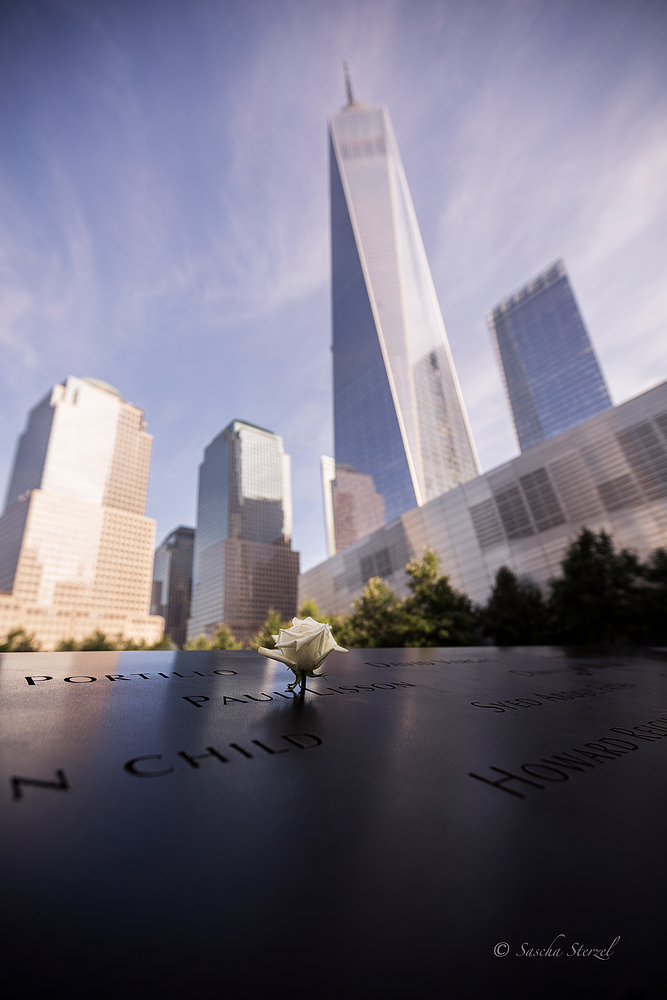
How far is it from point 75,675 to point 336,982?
11.0ft

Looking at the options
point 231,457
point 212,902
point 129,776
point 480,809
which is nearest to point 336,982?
point 212,902

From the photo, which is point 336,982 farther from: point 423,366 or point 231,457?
point 231,457

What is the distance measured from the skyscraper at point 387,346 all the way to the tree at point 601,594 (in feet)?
242

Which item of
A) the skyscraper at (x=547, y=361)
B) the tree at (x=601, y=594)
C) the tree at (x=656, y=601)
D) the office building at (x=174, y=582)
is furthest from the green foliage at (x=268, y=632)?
the office building at (x=174, y=582)

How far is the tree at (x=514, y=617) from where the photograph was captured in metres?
23.5

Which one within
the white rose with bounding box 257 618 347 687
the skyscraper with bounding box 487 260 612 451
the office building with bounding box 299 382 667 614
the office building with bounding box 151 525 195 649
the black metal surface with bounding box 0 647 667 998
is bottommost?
the black metal surface with bounding box 0 647 667 998

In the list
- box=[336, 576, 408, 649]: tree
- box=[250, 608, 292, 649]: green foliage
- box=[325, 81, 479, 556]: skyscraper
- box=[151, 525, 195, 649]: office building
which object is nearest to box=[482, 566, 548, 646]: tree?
box=[336, 576, 408, 649]: tree

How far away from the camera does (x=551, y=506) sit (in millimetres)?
26891

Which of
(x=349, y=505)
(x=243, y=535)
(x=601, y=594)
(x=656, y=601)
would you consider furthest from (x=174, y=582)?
(x=656, y=601)

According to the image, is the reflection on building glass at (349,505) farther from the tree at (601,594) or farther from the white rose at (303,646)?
the white rose at (303,646)

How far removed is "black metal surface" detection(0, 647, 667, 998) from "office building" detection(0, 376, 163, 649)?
105268 millimetres

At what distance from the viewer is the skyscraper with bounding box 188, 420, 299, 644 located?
125938mm

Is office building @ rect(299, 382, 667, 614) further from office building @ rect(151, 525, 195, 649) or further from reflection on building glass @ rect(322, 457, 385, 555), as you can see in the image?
office building @ rect(151, 525, 195, 649)

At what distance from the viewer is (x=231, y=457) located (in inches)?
5546
